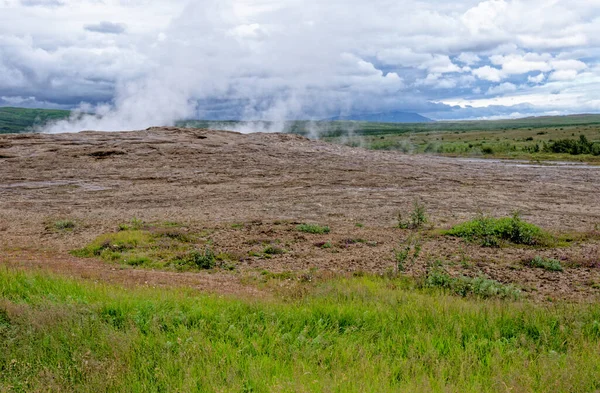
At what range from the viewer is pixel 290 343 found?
16.9 ft

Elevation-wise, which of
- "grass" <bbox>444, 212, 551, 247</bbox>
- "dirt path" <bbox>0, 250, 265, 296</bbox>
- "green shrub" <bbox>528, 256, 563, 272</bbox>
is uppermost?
"grass" <bbox>444, 212, 551, 247</bbox>

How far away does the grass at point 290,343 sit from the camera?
4.25 m

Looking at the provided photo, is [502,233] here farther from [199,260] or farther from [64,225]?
[64,225]

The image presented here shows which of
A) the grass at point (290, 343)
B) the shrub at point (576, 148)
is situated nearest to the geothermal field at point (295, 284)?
the grass at point (290, 343)

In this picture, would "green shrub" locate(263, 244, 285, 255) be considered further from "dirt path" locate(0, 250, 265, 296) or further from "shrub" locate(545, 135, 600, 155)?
"shrub" locate(545, 135, 600, 155)

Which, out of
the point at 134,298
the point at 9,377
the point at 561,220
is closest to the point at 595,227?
the point at 561,220

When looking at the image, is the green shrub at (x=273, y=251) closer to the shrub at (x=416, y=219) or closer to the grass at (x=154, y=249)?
the grass at (x=154, y=249)

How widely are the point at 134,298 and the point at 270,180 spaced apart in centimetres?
1446

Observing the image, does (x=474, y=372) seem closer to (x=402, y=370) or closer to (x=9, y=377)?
(x=402, y=370)

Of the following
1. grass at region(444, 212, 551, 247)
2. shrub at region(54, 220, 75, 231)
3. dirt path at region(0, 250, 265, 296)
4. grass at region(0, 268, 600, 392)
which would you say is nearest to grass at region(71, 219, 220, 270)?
dirt path at region(0, 250, 265, 296)

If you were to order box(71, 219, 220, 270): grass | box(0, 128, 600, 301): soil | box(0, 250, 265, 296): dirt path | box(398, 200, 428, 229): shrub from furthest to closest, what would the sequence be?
box(398, 200, 428, 229): shrub < box(71, 219, 220, 270): grass < box(0, 128, 600, 301): soil < box(0, 250, 265, 296): dirt path

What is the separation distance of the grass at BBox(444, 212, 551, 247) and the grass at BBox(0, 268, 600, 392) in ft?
15.6

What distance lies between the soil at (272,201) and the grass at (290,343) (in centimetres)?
190

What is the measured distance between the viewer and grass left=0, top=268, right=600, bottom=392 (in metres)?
4.25
